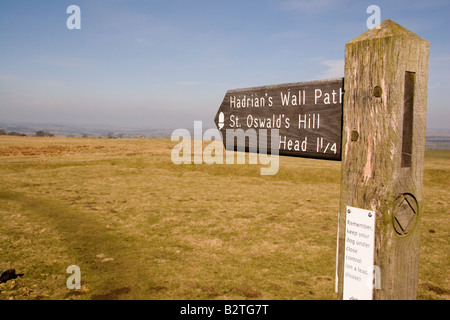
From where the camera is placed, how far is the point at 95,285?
16.7 feet

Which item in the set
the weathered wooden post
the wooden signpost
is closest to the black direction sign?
the wooden signpost

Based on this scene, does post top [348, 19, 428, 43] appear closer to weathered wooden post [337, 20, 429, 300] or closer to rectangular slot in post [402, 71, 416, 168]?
weathered wooden post [337, 20, 429, 300]

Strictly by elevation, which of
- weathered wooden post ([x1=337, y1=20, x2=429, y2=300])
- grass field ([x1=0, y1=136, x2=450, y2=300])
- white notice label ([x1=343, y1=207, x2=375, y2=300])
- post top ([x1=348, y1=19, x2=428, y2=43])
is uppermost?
post top ([x1=348, y1=19, x2=428, y2=43])

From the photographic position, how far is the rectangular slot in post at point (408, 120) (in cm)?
226

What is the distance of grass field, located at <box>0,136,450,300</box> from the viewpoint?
16.7ft

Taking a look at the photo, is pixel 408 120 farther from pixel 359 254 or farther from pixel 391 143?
pixel 359 254

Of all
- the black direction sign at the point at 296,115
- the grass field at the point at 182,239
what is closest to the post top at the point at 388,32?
the black direction sign at the point at 296,115

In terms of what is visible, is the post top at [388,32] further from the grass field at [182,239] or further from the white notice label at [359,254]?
the grass field at [182,239]

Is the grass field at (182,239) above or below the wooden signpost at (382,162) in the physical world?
below

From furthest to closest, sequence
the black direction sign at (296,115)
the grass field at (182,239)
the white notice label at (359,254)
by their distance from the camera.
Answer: the grass field at (182,239) → the black direction sign at (296,115) → the white notice label at (359,254)

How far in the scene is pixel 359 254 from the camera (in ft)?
7.90

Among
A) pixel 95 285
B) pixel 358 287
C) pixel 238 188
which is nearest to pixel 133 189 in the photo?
pixel 238 188
